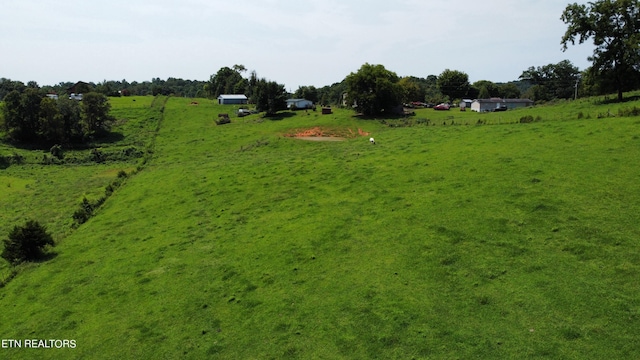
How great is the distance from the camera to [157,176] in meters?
48.0

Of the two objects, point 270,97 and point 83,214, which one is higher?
point 270,97

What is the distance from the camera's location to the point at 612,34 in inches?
1864

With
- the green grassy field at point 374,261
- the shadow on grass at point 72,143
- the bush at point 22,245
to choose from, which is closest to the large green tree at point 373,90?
the green grassy field at point 374,261

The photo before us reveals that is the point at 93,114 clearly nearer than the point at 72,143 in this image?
No

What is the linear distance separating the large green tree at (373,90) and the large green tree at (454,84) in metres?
→ 73.6

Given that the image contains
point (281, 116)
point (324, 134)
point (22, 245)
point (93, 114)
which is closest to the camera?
point (22, 245)

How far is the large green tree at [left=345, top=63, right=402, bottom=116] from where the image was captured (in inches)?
2874

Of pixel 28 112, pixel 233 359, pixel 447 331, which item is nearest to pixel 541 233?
pixel 447 331

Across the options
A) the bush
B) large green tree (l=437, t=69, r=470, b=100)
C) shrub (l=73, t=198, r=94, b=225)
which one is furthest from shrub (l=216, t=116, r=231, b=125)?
large green tree (l=437, t=69, r=470, b=100)

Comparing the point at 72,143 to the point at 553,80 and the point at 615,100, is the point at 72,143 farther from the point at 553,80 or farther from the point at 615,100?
the point at 553,80

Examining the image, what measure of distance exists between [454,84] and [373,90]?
7811cm

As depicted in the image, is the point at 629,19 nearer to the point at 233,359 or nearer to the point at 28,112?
the point at 233,359

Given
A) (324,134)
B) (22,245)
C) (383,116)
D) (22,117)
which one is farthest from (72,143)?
(22,245)

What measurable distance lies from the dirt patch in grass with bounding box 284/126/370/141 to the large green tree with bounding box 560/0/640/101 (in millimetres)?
29473
